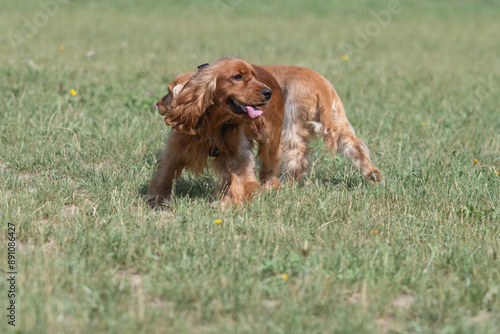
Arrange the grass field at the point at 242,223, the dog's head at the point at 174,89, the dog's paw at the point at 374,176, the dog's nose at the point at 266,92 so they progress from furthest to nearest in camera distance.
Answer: the dog's head at the point at 174,89 → the dog's paw at the point at 374,176 → the dog's nose at the point at 266,92 → the grass field at the point at 242,223

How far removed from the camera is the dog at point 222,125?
413cm

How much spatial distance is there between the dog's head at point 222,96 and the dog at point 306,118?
0.64 meters

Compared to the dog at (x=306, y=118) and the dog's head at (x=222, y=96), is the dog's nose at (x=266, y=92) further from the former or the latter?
the dog at (x=306, y=118)

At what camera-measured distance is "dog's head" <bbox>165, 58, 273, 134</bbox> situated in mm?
4086

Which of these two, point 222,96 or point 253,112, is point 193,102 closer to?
point 222,96

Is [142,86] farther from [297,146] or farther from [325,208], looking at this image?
[325,208]

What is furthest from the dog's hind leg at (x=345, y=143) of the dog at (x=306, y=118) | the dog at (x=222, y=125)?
the dog at (x=222, y=125)

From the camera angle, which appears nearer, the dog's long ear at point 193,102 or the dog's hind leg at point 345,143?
the dog's long ear at point 193,102

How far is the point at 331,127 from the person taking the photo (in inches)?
194

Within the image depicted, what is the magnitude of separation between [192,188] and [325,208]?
1.25 metres

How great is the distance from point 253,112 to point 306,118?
104cm

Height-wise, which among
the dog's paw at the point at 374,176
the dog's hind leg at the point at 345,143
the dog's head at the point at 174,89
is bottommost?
the dog's paw at the point at 374,176

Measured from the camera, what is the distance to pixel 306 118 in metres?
5.03

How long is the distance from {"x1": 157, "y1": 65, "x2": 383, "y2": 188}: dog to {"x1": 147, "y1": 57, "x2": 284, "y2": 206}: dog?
302 millimetres
